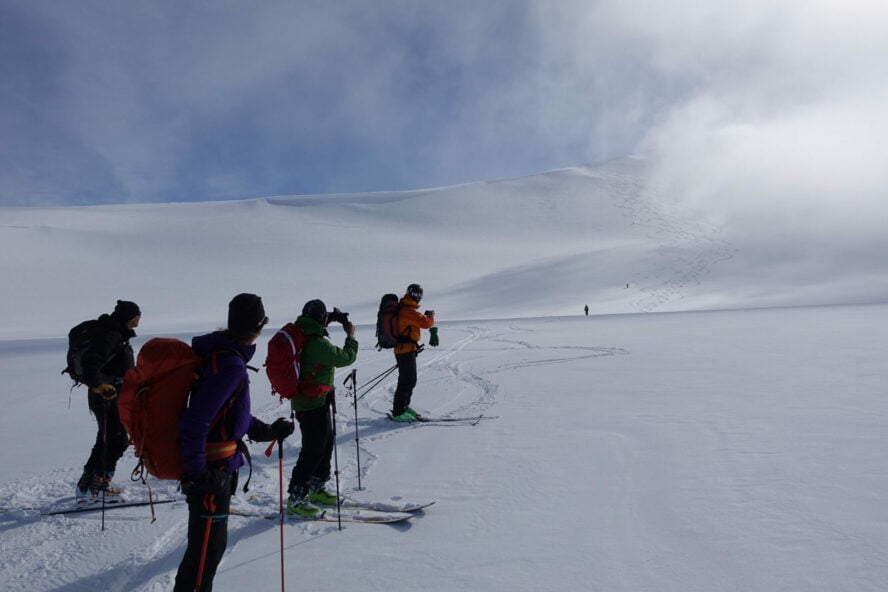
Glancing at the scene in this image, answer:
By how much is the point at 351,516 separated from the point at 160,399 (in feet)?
6.93

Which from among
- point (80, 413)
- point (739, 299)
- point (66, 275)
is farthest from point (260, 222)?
point (80, 413)

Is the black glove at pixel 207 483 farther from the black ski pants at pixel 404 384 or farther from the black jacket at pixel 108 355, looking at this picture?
the black ski pants at pixel 404 384

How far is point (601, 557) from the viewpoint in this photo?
11.0 feet

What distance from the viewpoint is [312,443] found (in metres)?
4.31

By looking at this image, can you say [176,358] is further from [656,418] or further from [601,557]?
[656,418]

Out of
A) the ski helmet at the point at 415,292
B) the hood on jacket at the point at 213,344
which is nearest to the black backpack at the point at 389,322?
the ski helmet at the point at 415,292

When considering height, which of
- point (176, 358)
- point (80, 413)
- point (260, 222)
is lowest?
point (80, 413)

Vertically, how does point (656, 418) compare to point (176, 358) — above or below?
below

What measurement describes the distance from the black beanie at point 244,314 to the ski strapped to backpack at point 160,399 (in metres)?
0.21

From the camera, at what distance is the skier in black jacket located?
13.9ft

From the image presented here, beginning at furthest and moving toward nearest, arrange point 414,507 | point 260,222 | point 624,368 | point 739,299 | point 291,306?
1. point 260,222
2. point 291,306
3. point 739,299
4. point 624,368
5. point 414,507

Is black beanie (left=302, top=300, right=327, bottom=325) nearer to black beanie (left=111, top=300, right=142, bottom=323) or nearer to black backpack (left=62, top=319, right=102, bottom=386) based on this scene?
black beanie (left=111, top=300, right=142, bottom=323)

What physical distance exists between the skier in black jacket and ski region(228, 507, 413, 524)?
47.8 inches

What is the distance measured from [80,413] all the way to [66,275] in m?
41.9
